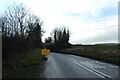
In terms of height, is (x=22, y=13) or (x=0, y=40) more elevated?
(x=22, y=13)

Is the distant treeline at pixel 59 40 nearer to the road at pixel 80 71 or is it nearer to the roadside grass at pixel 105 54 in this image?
the roadside grass at pixel 105 54

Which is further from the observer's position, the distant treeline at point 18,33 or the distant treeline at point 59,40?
the distant treeline at point 59,40

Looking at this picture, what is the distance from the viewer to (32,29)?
83.1m

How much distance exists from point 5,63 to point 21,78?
9.14 meters

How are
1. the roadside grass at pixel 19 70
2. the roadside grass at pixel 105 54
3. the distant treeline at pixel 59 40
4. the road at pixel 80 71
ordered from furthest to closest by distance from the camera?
the distant treeline at pixel 59 40, the roadside grass at pixel 105 54, the road at pixel 80 71, the roadside grass at pixel 19 70

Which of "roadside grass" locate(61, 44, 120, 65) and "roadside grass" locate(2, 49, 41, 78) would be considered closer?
"roadside grass" locate(2, 49, 41, 78)

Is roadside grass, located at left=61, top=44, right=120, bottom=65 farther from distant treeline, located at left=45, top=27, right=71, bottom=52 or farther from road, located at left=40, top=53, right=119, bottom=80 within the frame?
distant treeline, located at left=45, top=27, right=71, bottom=52

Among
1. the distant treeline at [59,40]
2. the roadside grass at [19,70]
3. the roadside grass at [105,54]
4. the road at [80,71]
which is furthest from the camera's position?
the distant treeline at [59,40]

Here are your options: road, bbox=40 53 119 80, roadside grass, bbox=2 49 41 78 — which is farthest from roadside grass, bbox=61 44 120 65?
roadside grass, bbox=2 49 41 78

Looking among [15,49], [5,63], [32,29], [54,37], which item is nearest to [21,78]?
[5,63]

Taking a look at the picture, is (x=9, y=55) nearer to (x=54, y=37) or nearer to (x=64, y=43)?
(x=64, y=43)

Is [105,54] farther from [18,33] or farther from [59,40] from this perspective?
[59,40]

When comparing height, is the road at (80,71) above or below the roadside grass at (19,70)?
below

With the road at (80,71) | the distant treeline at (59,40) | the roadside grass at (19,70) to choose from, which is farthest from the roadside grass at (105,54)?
the distant treeline at (59,40)
